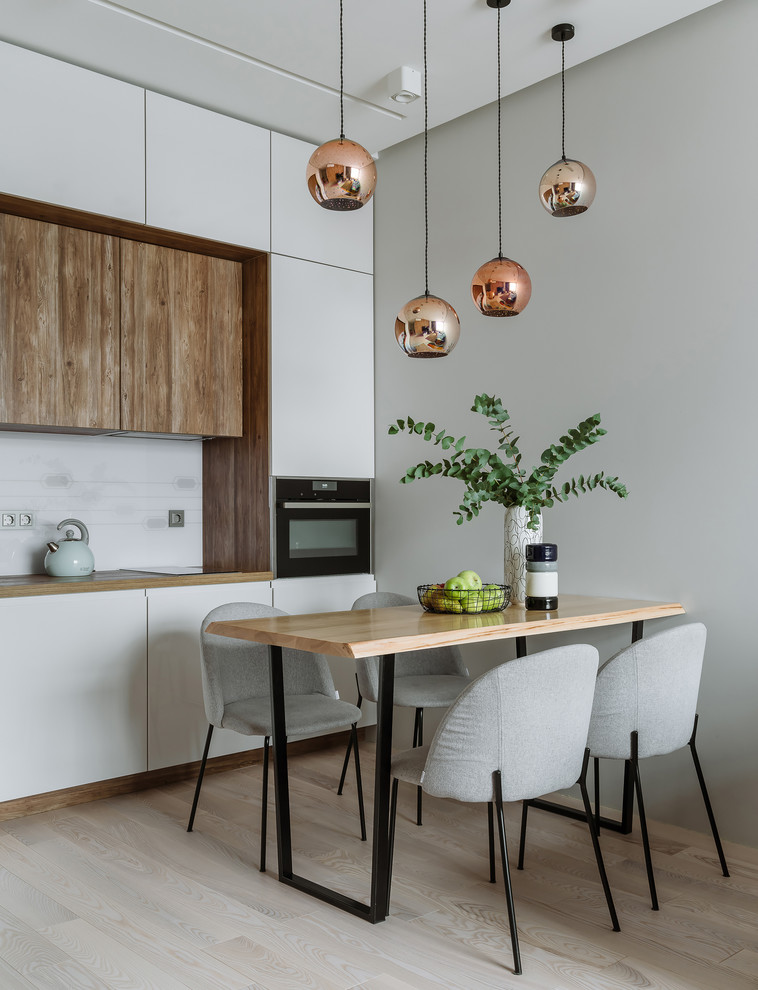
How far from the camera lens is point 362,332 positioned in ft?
14.7

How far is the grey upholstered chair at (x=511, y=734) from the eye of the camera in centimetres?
219

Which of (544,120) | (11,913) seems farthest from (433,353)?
(11,913)

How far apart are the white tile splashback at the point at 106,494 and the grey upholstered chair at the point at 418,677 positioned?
1.19 metres

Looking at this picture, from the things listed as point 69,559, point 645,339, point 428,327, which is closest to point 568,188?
point 428,327

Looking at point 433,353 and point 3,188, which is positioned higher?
point 3,188

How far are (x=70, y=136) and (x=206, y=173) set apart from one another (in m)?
0.62

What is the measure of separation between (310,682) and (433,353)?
140 centimetres

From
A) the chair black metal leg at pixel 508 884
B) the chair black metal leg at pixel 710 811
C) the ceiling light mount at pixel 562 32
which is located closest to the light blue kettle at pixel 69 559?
the chair black metal leg at pixel 508 884

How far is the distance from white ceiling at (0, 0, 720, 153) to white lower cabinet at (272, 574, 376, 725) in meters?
2.09

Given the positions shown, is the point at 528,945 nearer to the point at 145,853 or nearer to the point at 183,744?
the point at 145,853

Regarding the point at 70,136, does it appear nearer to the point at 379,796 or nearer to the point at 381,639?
the point at 381,639

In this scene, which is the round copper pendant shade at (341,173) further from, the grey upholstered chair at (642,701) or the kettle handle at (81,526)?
the kettle handle at (81,526)

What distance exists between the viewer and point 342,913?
2.53 m

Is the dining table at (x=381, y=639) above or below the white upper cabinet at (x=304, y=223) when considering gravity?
below
